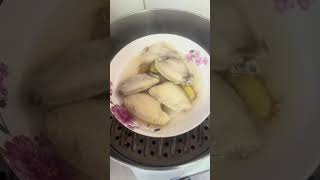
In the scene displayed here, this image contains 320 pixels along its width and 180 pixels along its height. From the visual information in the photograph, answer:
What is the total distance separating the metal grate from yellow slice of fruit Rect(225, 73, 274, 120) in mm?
120

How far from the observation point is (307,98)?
557 mm

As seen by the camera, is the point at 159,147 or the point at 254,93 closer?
the point at 254,93

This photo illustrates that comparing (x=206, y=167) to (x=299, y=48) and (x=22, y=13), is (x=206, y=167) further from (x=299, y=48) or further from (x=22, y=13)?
(x=22, y=13)

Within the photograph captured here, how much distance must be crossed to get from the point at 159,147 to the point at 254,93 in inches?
7.1

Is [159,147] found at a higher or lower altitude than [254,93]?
lower

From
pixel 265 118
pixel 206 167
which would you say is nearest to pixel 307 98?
pixel 265 118

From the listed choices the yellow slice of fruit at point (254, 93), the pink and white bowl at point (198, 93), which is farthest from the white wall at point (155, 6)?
the yellow slice of fruit at point (254, 93)

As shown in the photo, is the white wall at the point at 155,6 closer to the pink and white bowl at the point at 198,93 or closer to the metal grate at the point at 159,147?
the pink and white bowl at the point at 198,93

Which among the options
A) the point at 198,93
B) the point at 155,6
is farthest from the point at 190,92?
the point at 155,6

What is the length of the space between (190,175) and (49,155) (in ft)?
0.70

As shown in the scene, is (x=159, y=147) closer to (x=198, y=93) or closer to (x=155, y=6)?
(x=198, y=93)

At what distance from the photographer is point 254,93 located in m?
0.57

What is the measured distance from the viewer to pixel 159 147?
675 mm

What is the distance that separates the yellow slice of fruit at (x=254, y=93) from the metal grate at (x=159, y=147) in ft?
0.39
